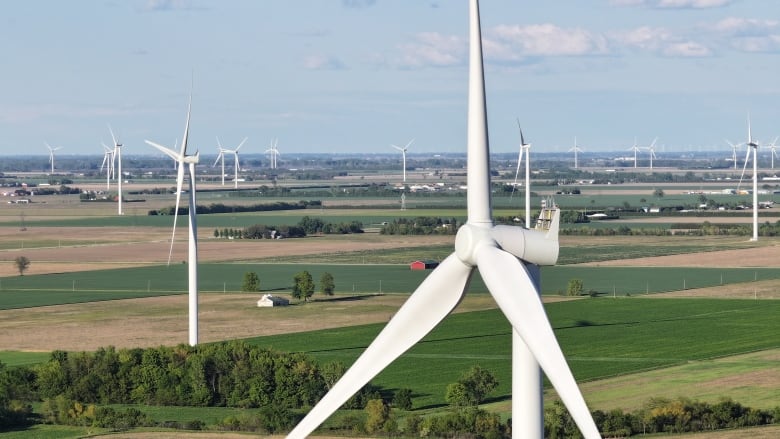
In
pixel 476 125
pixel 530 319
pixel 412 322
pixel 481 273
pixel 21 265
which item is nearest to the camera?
pixel 530 319

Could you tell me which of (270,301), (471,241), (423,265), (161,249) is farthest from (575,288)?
(471,241)

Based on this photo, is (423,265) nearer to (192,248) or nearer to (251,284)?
(251,284)

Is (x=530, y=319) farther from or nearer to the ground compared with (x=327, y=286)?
farther from the ground

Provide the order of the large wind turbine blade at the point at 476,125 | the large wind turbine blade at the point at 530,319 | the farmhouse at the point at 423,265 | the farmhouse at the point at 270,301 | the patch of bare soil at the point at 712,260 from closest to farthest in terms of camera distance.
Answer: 1. the large wind turbine blade at the point at 530,319
2. the large wind turbine blade at the point at 476,125
3. the farmhouse at the point at 270,301
4. the farmhouse at the point at 423,265
5. the patch of bare soil at the point at 712,260

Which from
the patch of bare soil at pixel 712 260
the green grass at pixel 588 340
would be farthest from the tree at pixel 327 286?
the patch of bare soil at pixel 712 260

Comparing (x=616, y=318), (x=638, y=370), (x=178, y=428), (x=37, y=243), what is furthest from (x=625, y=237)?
(x=178, y=428)

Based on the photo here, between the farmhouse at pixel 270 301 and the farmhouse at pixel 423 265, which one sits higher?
the farmhouse at pixel 423 265

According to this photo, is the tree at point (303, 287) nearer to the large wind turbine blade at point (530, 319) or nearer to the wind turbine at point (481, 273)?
the wind turbine at point (481, 273)
